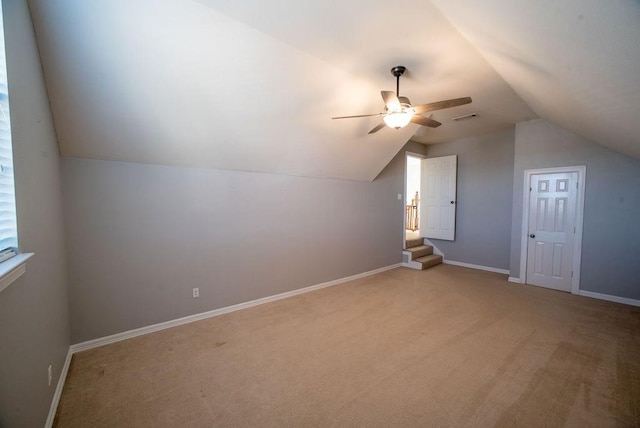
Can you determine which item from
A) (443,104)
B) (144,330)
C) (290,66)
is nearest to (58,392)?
(144,330)

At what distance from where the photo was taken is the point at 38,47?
1.73 meters

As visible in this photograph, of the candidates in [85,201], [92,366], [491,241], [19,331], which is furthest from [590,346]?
[85,201]

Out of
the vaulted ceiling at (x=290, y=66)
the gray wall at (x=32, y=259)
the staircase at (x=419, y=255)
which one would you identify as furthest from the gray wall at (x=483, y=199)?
the gray wall at (x=32, y=259)

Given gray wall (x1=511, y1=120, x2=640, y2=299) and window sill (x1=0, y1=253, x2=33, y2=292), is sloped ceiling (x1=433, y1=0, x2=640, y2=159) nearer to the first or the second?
gray wall (x1=511, y1=120, x2=640, y2=299)

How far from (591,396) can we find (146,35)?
409cm

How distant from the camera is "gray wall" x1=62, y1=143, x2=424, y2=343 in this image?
249 cm

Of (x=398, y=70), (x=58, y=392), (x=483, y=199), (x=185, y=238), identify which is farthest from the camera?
(x=483, y=199)

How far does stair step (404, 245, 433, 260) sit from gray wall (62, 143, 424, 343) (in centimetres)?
177

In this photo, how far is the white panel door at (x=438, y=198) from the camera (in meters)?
5.61

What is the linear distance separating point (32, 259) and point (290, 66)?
7.55 feet

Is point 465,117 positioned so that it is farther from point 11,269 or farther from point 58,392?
point 58,392

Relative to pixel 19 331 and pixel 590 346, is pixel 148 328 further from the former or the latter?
pixel 590 346

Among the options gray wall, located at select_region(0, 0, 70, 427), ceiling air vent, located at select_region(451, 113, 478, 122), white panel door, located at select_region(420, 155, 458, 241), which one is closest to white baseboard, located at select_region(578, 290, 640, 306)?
white panel door, located at select_region(420, 155, 458, 241)

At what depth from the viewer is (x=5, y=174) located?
1231 mm
